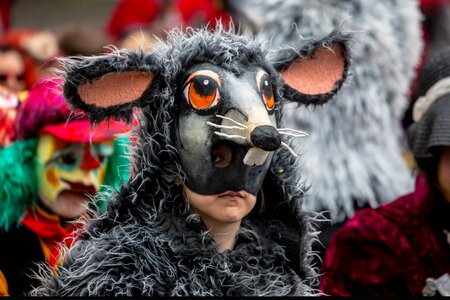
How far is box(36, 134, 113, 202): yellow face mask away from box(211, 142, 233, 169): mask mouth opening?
2.78ft

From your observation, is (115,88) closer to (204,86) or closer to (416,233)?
(204,86)

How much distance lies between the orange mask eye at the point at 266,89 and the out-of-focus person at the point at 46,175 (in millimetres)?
803

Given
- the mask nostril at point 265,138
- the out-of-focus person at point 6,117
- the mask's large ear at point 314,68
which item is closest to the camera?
the mask nostril at point 265,138

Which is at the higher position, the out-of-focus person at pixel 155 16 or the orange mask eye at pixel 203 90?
the out-of-focus person at pixel 155 16

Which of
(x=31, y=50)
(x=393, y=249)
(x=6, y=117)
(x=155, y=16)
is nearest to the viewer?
(x=393, y=249)

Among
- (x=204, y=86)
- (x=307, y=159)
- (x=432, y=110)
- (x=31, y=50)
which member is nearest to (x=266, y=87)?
(x=204, y=86)

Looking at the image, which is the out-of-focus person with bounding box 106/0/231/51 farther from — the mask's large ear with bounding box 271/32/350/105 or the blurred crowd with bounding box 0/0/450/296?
the mask's large ear with bounding box 271/32/350/105

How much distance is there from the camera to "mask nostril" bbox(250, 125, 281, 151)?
5.29 ft

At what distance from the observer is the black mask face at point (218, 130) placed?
167 centimetres

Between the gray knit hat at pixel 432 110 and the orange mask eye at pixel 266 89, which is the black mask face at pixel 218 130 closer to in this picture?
the orange mask eye at pixel 266 89

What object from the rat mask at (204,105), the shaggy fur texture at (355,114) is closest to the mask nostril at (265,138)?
the rat mask at (204,105)

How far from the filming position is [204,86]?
1697 mm

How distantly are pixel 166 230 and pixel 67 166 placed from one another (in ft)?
2.77

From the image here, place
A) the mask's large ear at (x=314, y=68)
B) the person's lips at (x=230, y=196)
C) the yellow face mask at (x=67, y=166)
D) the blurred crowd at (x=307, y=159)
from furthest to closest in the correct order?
the yellow face mask at (x=67, y=166), the blurred crowd at (x=307, y=159), the mask's large ear at (x=314, y=68), the person's lips at (x=230, y=196)
